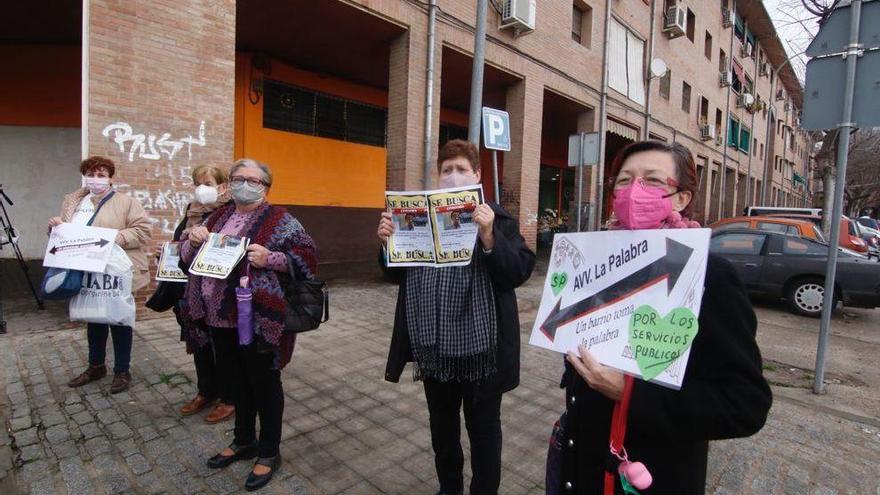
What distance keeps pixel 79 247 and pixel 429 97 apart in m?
6.91

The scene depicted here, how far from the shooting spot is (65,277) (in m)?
3.79

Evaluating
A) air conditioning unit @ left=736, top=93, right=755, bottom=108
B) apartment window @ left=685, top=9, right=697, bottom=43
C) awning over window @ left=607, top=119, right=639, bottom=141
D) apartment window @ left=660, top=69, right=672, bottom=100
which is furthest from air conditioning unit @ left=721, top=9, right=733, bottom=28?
awning over window @ left=607, top=119, right=639, bottom=141

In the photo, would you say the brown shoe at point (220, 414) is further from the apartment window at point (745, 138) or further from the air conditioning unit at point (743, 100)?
the apartment window at point (745, 138)


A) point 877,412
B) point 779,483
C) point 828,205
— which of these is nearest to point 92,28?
point 779,483

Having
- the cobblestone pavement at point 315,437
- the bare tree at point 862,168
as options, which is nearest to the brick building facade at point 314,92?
the cobblestone pavement at point 315,437

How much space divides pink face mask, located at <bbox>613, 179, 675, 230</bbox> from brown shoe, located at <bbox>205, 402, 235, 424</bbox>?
3.33 meters

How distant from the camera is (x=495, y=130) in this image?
22.6 ft

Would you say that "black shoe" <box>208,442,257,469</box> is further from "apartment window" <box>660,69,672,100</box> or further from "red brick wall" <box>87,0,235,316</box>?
"apartment window" <box>660,69,672,100</box>

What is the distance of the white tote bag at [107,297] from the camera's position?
12.7 feet

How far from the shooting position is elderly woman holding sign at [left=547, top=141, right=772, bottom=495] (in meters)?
1.25

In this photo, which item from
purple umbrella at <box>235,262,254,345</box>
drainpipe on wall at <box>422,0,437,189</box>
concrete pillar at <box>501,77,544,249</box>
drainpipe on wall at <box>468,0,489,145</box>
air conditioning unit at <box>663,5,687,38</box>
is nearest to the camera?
purple umbrella at <box>235,262,254,345</box>

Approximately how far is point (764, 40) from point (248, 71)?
113ft

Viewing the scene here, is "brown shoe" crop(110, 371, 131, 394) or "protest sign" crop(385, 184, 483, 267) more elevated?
"protest sign" crop(385, 184, 483, 267)

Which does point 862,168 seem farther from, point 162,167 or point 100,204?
point 100,204
